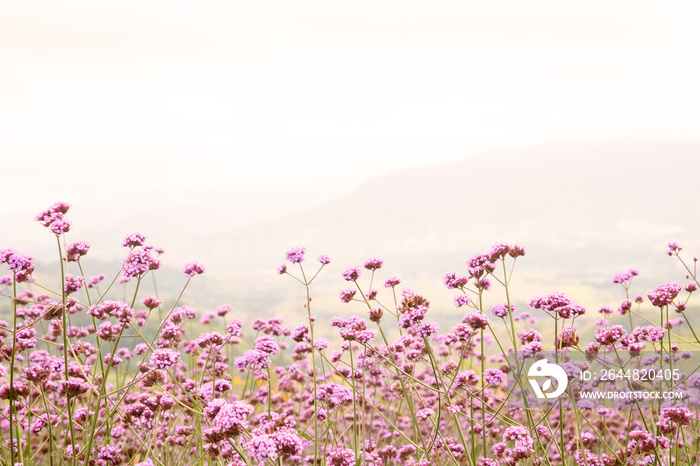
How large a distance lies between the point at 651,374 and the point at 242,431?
4.68 meters

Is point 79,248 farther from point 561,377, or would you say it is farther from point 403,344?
point 561,377

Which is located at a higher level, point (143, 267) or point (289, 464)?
point (143, 267)

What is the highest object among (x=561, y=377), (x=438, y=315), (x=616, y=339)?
(x=616, y=339)

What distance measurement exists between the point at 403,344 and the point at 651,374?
2728 millimetres

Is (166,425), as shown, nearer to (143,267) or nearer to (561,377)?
(143,267)

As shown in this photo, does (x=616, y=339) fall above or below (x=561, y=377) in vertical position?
above

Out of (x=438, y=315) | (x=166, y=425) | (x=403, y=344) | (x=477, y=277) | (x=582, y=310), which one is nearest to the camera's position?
(x=582, y=310)

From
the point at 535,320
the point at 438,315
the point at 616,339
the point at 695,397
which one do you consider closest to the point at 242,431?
the point at 616,339

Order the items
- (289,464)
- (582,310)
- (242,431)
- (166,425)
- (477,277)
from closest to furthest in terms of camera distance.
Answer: (242,431) < (582,310) < (477,277) < (289,464) < (166,425)

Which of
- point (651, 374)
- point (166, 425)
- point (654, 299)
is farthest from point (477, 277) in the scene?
point (166, 425)

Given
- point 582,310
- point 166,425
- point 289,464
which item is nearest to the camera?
point 582,310

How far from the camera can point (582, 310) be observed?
168 inches

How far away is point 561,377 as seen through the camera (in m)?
4.61

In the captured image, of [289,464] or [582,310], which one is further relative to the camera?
[289,464]
